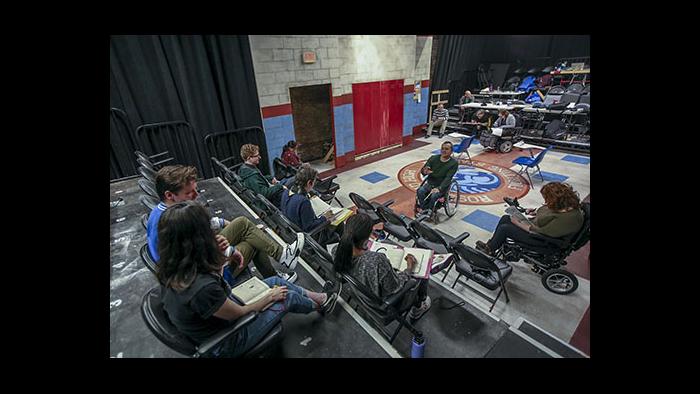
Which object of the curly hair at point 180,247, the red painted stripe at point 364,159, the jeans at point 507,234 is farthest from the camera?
the red painted stripe at point 364,159

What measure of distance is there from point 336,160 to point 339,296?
5615 mm

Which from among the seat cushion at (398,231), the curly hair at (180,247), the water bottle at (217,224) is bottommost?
the seat cushion at (398,231)

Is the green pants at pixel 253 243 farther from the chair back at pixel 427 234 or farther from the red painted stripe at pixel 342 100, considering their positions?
the red painted stripe at pixel 342 100

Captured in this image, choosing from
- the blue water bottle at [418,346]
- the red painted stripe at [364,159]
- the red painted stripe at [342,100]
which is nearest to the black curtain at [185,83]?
the red painted stripe at [342,100]

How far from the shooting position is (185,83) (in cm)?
515

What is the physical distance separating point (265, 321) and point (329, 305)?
57 centimetres

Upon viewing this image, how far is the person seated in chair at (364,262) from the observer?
2.14 meters

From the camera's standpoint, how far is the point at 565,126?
8.45 metres

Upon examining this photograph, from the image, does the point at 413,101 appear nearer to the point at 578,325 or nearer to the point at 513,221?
the point at 513,221

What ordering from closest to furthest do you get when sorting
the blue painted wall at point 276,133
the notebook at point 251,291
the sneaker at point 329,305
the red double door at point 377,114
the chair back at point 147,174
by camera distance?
the notebook at point 251,291 → the sneaker at point 329,305 → the chair back at point 147,174 → the blue painted wall at point 276,133 → the red double door at point 377,114

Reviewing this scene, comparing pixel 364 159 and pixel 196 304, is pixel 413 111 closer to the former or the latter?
pixel 364 159

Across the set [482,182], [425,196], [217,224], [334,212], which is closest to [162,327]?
[217,224]

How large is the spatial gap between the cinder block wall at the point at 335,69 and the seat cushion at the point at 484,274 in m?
4.94

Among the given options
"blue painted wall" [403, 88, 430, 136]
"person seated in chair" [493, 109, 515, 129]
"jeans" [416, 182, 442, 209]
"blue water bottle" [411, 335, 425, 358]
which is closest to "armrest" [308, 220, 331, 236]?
"blue water bottle" [411, 335, 425, 358]
